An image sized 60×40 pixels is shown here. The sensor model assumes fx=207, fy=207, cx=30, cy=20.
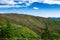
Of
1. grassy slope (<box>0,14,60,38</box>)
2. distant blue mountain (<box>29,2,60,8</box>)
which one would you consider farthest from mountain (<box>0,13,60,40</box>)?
distant blue mountain (<box>29,2,60,8</box>)

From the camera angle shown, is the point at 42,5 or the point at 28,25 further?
the point at 42,5

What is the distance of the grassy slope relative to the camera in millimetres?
6434

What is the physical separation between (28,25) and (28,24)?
32 millimetres

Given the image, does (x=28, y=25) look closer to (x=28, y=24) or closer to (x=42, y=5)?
(x=28, y=24)

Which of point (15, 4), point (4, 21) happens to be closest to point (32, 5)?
point (15, 4)

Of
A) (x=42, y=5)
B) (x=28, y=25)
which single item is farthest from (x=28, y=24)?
(x=42, y=5)

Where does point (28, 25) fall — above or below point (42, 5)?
below

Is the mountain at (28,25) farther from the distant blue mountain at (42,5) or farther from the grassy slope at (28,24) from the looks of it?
the distant blue mountain at (42,5)

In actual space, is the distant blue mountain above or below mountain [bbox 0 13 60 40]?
above

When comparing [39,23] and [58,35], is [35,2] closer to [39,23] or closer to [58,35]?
[39,23]

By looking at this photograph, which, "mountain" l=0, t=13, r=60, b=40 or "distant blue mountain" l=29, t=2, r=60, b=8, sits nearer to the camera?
"mountain" l=0, t=13, r=60, b=40

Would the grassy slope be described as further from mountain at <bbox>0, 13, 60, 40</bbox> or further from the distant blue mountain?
the distant blue mountain

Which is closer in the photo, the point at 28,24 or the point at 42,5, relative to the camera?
the point at 28,24

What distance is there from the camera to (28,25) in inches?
254
